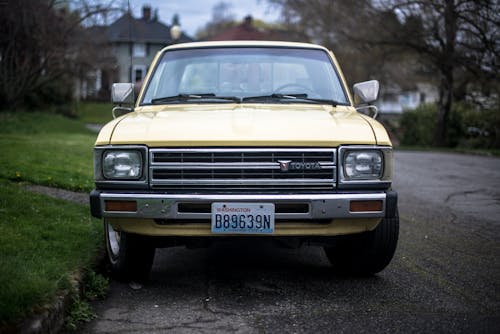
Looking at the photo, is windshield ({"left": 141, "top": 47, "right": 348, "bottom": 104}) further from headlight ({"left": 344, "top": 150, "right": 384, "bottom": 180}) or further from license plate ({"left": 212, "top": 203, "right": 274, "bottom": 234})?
license plate ({"left": 212, "top": 203, "right": 274, "bottom": 234})

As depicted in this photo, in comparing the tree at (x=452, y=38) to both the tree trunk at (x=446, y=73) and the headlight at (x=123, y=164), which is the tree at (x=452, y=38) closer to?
the tree trunk at (x=446, y=73)

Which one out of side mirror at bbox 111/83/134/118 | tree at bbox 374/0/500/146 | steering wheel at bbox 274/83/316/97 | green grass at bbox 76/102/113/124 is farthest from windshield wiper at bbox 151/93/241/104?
green grass at bbox 76/102/113/124

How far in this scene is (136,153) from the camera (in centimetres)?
424

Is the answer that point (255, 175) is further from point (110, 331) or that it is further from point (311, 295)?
point (110, 331)

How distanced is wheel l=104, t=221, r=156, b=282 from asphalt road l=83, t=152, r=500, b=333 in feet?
0.32

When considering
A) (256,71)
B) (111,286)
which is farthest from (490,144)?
(111,286)

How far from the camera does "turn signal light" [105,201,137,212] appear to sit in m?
4.16

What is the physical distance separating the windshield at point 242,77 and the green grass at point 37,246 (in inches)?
49.3

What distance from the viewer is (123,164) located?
425 centimetres

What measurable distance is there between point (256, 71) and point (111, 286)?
215cm

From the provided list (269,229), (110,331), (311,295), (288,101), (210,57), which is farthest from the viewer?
(210,57)

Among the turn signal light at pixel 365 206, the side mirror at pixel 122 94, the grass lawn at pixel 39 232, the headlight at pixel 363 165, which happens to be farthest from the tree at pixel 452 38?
the turn signal light at pixel 365 206

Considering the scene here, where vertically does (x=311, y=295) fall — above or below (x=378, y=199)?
below

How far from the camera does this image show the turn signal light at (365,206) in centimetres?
417
